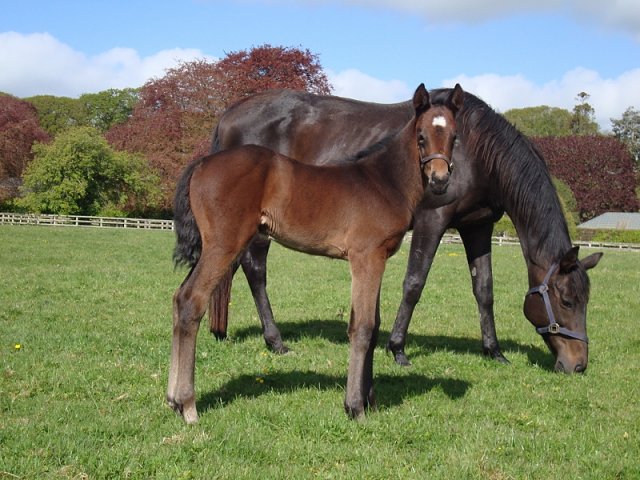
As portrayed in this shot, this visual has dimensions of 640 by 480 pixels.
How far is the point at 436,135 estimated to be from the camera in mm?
4828

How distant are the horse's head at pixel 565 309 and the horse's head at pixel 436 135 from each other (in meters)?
2.12

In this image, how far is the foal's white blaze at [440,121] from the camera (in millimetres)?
4828

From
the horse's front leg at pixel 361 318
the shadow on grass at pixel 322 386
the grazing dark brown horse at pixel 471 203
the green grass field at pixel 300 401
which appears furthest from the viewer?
the grazing dark brown horse at pixel 471 203

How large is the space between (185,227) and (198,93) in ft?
134

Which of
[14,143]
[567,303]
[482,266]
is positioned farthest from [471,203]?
[14,143]

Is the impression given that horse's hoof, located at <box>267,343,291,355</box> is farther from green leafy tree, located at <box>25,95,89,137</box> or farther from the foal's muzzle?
green leafy tree, located at <box>25,95,89,137</box>

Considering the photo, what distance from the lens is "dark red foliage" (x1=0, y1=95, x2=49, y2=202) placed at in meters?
52.6

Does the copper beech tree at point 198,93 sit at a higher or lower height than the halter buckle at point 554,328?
higher

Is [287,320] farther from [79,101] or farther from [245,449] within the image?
[79,101]

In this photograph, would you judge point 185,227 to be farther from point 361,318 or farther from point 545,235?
point 545,235

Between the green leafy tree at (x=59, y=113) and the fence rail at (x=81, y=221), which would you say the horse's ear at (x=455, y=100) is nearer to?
the fence rail at (x=81, y=221)

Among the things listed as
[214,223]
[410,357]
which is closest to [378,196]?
[214,223]

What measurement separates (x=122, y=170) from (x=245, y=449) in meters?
42.4

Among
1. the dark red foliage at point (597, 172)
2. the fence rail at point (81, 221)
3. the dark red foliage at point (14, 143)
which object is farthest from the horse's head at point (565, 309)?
the dark red foliage at point (597, 172)
